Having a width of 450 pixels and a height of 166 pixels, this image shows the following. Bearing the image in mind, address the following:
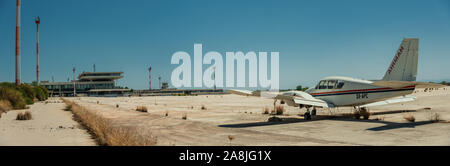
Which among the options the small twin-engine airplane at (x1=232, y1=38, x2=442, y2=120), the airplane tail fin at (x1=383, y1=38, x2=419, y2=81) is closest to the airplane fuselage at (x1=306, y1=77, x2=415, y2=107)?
the small twin-engine airplane at (x1=232, y1=38, x2=442, y2=120)

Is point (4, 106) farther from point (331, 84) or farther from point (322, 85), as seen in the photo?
point (331, 84)

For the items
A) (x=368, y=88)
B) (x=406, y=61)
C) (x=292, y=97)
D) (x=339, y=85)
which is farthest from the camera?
(x=339, y=85)

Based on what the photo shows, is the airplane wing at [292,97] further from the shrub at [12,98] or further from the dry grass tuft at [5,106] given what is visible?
the shrub at [12,98]

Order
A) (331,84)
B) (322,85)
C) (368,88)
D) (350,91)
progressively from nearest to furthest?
(368,88)
(350,91)
(331,84)
(322,85)

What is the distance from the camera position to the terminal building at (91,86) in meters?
156

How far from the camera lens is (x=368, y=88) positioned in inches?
682

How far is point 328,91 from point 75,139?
1447 centimetres

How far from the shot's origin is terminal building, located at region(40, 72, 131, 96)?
156 metres

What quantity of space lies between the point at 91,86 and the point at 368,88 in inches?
6509

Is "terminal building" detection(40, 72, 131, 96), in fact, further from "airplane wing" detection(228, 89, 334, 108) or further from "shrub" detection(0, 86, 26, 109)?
"airplane wing" detection(228, 89, 334, 108)

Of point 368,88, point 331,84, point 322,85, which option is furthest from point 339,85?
point 368,88

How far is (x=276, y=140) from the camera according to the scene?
10.7 meters

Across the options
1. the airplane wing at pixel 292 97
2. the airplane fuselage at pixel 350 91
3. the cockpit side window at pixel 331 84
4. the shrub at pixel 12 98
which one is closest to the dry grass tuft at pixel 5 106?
the shrub at pixel 12 98

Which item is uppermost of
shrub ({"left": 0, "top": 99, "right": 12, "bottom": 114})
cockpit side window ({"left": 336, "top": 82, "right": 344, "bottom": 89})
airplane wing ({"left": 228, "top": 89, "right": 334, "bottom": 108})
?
cockpit side window ({"left": 336, "top": 82, "right": 344, "bottom": 89})
